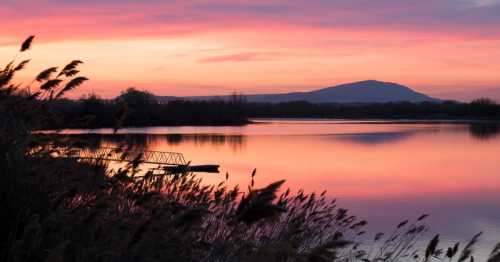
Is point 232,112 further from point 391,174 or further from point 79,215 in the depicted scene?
point 79,215

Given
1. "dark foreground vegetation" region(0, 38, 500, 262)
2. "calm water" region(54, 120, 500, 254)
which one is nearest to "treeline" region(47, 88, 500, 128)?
"calm water" region(54, 120, 500, 254)

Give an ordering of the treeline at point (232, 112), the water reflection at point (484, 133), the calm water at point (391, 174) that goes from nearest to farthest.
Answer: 1. the calm water at point (391, 174)
2. the water reflection at point (484, 133)
3. the treeline at point (232, 112)

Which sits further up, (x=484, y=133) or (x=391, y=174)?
(x=484, y=133)

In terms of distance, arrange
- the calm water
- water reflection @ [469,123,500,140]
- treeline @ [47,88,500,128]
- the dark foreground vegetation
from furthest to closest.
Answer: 1. treeline @ [47,88,500,128]
2. water reflection @ [469,123,500,140]
3. the calm water
4. the dark foreground vegetation

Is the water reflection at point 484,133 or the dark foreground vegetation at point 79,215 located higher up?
the dark foreground vegetation at point 79,215

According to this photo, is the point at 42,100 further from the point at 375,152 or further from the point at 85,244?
the point at 375,152

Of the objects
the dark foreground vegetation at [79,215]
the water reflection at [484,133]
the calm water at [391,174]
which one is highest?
the dark foreground vegetation at [79,215]

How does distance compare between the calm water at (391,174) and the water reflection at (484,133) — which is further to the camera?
the water reflection at (484,133)

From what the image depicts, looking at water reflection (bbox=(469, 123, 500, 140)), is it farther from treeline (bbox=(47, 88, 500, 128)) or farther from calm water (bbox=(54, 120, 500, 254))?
treeline (bbox=(47, 88, 500, 128))

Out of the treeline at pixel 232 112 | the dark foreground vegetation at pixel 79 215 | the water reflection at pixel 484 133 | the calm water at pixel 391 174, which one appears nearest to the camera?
the dark foreground vegetation at pixel 79 215

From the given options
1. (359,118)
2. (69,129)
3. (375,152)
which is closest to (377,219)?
(69,129)

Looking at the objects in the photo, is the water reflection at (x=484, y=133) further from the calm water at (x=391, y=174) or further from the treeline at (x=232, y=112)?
the treeline at (x=232, y=112)

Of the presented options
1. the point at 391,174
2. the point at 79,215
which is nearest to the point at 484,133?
the point at 391,174

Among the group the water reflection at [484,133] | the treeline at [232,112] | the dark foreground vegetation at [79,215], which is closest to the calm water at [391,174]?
the dark foreground vegetation at [79,215]
